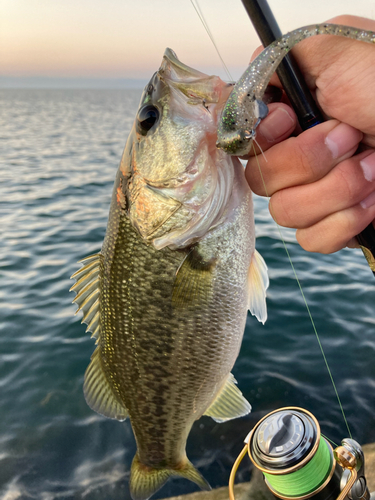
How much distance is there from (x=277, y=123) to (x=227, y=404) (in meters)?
1.66

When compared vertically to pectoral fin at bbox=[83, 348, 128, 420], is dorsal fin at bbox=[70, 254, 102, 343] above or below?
above

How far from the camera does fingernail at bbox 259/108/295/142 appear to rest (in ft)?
5.10

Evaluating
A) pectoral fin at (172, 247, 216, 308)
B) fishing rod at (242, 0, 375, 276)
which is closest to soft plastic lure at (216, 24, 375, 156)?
fishing rod at (242, 0, 375, 276)

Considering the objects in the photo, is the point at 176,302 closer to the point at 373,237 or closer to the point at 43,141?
the point at 373,237

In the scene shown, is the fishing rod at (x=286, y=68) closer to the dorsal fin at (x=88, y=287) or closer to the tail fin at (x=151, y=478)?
the dorsal fin at (x=88, y=287)

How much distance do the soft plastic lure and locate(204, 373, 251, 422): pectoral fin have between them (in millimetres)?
1556

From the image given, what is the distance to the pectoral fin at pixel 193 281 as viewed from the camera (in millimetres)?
1830

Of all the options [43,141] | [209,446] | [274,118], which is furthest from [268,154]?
[43,141]

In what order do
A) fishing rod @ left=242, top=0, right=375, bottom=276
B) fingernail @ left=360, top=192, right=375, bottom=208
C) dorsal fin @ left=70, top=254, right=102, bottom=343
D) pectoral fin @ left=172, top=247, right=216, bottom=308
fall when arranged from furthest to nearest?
dorsal fin @ left=70, top=254, right=102, bottom=343
pectoral fin @ left=172, top=247, right=216, bottom=308
fingernail @ left=360, top=192, right=375, bottom=208
fishing rod @ left=242, top=0, right=375, bottom=276

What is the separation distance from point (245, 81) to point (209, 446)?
3414 mm

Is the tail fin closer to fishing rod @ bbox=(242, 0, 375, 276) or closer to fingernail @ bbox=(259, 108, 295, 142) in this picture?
fingernail @ bbox=(259, 108, 295, 142)

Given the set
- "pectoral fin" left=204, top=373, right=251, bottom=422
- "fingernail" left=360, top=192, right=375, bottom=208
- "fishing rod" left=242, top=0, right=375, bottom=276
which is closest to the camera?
"fishing rod" left=242, top=0, right=375, bottom=276

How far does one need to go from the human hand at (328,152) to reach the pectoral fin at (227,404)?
106cm

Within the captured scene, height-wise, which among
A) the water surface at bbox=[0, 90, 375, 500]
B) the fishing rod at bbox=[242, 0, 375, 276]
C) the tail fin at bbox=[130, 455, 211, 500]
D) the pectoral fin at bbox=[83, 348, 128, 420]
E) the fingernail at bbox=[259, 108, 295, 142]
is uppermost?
the fishing rod at bbox=[242, 0, 375, 276]
